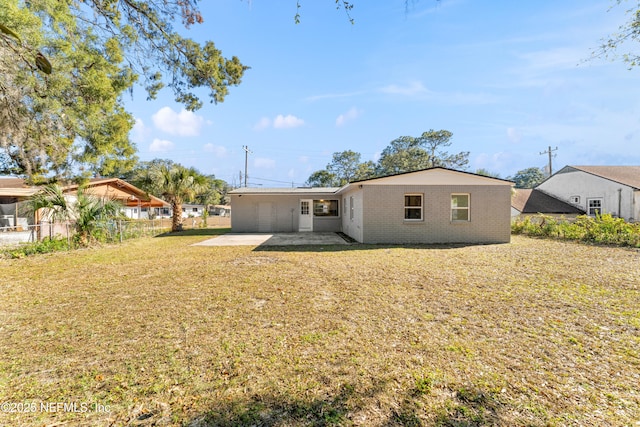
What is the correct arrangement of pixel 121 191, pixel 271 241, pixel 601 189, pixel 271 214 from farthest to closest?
pixel 601 189 < pixel 121 191 < pixel 271 214 < pixel 271 241

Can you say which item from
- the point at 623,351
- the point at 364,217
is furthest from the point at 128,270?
the point at 623,351

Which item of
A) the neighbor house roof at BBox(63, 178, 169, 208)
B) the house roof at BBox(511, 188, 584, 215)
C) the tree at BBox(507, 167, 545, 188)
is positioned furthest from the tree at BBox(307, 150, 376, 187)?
the tree at BBox(507, 167, 545, 188)

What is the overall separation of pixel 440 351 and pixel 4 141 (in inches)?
370

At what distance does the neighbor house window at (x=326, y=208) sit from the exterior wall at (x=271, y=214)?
0.96ft

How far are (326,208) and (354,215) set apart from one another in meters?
4.57

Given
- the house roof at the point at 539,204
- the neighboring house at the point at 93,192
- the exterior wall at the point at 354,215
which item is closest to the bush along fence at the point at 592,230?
the house roof at the point at 539,204

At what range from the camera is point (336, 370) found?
9.48 feet

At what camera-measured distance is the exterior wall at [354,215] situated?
41.9 feet

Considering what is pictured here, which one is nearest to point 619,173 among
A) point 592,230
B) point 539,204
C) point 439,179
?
point 539,204

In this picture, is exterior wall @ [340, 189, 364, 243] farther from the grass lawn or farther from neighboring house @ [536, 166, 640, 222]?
neighboring house @ [536, 166, 640, 222]

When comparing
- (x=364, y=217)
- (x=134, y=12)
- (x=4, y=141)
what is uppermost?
(x=134, y=12)

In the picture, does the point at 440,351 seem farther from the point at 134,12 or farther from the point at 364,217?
the point at 364,217

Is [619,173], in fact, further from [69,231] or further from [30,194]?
[30,194]

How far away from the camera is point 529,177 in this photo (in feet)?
242
